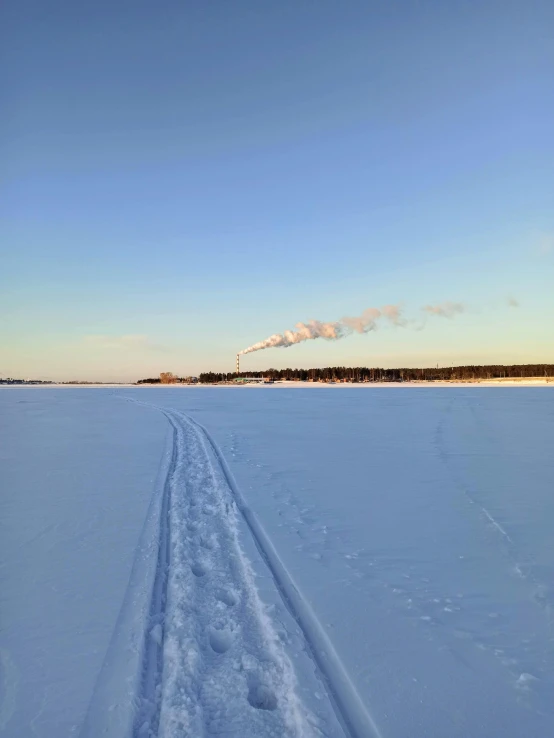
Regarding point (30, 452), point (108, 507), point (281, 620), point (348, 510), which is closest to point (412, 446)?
point (348, 510)

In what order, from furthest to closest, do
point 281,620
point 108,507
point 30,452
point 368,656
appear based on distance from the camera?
point 30,452, point 108,507, point 281,620, point 368,656

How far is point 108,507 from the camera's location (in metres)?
5.84

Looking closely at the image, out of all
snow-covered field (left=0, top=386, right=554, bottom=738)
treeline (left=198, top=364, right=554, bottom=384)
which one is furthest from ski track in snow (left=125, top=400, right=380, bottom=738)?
treeline (left=198, top=364, right=554, bottom=384)

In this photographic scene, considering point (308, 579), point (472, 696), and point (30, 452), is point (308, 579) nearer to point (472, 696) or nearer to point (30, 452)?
point (472, 696)

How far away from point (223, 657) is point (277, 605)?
0.69m

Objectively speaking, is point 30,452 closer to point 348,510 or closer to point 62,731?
point 348,510

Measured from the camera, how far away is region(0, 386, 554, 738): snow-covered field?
7.80ft

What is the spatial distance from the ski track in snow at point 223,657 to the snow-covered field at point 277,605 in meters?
0.01

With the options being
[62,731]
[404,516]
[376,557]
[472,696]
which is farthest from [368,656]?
[404,516]

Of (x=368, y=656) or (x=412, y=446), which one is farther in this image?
(x=412, y=446)

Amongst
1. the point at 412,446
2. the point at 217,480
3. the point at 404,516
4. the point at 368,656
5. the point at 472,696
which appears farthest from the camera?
the point at 412,446

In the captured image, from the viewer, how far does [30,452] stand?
32.9 ft

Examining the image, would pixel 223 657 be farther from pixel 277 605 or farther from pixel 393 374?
pixel 393 374

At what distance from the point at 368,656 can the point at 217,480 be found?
16.1 ft
